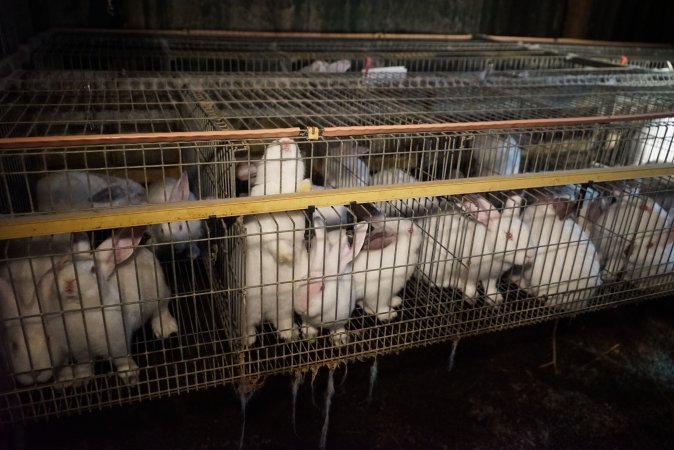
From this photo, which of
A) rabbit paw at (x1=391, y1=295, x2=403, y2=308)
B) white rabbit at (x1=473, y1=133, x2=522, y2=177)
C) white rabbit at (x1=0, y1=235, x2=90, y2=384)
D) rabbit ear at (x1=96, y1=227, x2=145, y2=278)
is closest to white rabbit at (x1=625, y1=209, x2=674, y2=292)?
white rabbit at (x1=473, y1=133, x2=522, y2=177)

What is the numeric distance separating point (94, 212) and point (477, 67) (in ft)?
11.6

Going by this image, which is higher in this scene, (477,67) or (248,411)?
(477,67)

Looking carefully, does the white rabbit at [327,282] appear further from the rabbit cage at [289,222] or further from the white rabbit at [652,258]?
the white rabbit at [652,258]

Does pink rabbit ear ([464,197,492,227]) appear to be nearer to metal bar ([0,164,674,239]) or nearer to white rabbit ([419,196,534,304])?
white rabbit ([419,196,534,304])

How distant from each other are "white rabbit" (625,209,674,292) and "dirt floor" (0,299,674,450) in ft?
1.15

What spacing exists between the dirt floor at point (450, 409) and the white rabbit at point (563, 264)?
360 millimetres

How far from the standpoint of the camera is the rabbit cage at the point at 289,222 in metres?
1.64

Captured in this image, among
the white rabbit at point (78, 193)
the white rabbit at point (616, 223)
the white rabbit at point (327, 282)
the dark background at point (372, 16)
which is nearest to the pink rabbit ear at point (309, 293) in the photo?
the white rabbit at point (327, 282)

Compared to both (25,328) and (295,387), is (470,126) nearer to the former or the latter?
(295,387)

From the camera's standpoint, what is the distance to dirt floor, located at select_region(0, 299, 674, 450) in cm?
195

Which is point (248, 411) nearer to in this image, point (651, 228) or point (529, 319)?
point (529, 319)

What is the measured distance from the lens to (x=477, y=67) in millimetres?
4227

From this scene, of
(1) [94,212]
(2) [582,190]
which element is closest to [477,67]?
(2) [582,190]

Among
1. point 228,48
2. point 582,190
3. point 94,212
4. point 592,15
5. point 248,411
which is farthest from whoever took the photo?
point 592,15
